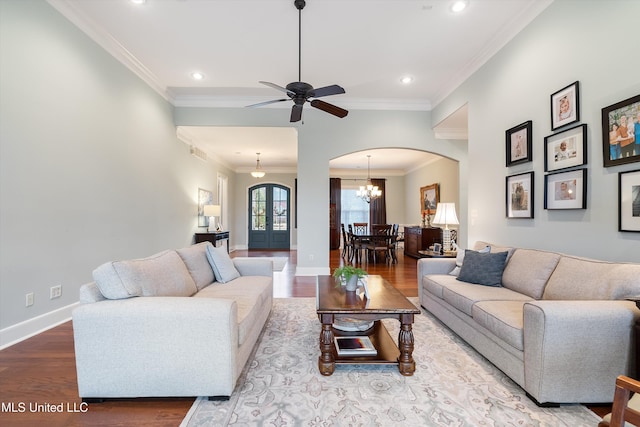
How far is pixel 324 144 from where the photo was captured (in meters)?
5.37

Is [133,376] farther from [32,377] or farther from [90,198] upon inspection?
[90,198]

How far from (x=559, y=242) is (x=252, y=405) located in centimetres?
286

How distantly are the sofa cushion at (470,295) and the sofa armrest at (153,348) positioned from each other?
6.17 feet

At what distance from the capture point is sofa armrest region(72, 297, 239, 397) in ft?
5.46

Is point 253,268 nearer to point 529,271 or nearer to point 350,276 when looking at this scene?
point 350,276

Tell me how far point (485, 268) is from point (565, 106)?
1.59 metres

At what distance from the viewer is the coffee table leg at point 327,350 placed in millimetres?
2045

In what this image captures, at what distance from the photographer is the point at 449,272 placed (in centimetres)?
338

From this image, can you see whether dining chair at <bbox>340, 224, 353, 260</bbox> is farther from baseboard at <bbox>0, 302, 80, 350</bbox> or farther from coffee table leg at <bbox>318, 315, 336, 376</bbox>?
baseboard at <bbox>0, 302, 80, 350</bbox>

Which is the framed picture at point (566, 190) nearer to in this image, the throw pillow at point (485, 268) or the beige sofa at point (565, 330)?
the beige sofa at point (565, 330)

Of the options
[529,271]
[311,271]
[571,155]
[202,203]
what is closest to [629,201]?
[571,155]

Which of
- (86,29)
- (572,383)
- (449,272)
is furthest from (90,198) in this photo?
(572,383)

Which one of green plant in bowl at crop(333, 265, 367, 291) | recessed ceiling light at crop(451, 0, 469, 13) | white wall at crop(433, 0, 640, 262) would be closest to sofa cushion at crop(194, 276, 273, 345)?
green plant in bowl at crop(333, 265, 367, 291)

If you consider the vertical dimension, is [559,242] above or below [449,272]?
above
